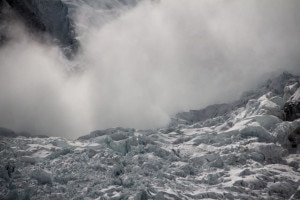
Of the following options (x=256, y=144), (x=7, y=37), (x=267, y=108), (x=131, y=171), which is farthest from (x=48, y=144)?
(x=7, y=37)

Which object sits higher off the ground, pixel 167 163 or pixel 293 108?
pixel 293 108

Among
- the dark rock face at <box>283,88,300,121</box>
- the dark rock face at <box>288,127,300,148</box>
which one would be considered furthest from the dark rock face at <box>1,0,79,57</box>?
the dark rock face at <box>288,127,300,148</box>

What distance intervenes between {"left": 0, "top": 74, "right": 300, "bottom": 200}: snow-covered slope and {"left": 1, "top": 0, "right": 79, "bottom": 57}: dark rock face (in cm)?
4241

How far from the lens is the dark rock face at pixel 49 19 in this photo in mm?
113562

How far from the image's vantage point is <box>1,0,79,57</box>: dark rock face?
113562 mm

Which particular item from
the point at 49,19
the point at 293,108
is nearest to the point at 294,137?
the point at 293,108

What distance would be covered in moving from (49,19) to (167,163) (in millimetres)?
62423

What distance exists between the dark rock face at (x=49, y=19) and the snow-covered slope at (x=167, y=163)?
42406 millimetres

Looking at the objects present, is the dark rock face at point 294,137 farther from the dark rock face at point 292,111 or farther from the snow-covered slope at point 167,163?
the dark rock face at point 292,111

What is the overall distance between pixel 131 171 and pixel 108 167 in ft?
10.9

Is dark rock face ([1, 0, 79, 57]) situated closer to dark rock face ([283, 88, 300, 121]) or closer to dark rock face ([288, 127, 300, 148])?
dark rock face ([283, 88, 300, 121])

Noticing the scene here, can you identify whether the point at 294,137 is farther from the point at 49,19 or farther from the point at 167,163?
the point at 49,19

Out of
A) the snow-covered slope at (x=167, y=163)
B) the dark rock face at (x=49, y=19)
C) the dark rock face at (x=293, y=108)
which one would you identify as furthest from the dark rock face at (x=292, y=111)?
the dark rock face at (x=49, y=19)

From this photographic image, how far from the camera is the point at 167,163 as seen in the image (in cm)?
7062
